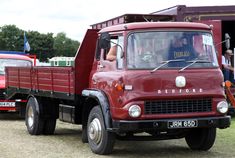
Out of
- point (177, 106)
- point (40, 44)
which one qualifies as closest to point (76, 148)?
point (177, 106)

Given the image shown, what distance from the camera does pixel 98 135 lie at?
8.79 m

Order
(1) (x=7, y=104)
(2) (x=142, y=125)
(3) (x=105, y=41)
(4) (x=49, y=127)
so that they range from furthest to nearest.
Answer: (1) (x=7, y=104), (4) (x=49, y=127), (3) (x=105, y=41), (2) (x=142, y=125)

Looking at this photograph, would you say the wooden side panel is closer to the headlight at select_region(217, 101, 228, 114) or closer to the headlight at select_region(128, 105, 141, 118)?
the headlight at select_region(128, 105, 141, 118)

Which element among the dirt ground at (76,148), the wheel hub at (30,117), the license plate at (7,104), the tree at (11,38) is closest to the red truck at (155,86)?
the dirt ground at (76,148)

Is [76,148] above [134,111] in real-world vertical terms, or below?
below

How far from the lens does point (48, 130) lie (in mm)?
11859

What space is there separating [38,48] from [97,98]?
91.3 metres

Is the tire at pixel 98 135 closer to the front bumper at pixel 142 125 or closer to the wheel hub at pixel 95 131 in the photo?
the wheel hub at pixel 95 131

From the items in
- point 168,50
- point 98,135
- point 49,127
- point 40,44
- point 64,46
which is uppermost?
point 40,44

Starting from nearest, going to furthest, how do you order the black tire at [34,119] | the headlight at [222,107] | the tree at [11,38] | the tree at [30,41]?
the headlight at [222,107] → the black tire at [34,119] → the tree at [30,41] → the tree at [11,38]

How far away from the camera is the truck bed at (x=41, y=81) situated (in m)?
9.96

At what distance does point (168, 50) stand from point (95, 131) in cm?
189

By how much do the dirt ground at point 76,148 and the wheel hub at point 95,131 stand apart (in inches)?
10.9

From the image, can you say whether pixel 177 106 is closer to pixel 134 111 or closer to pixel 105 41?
pixel 134 111
